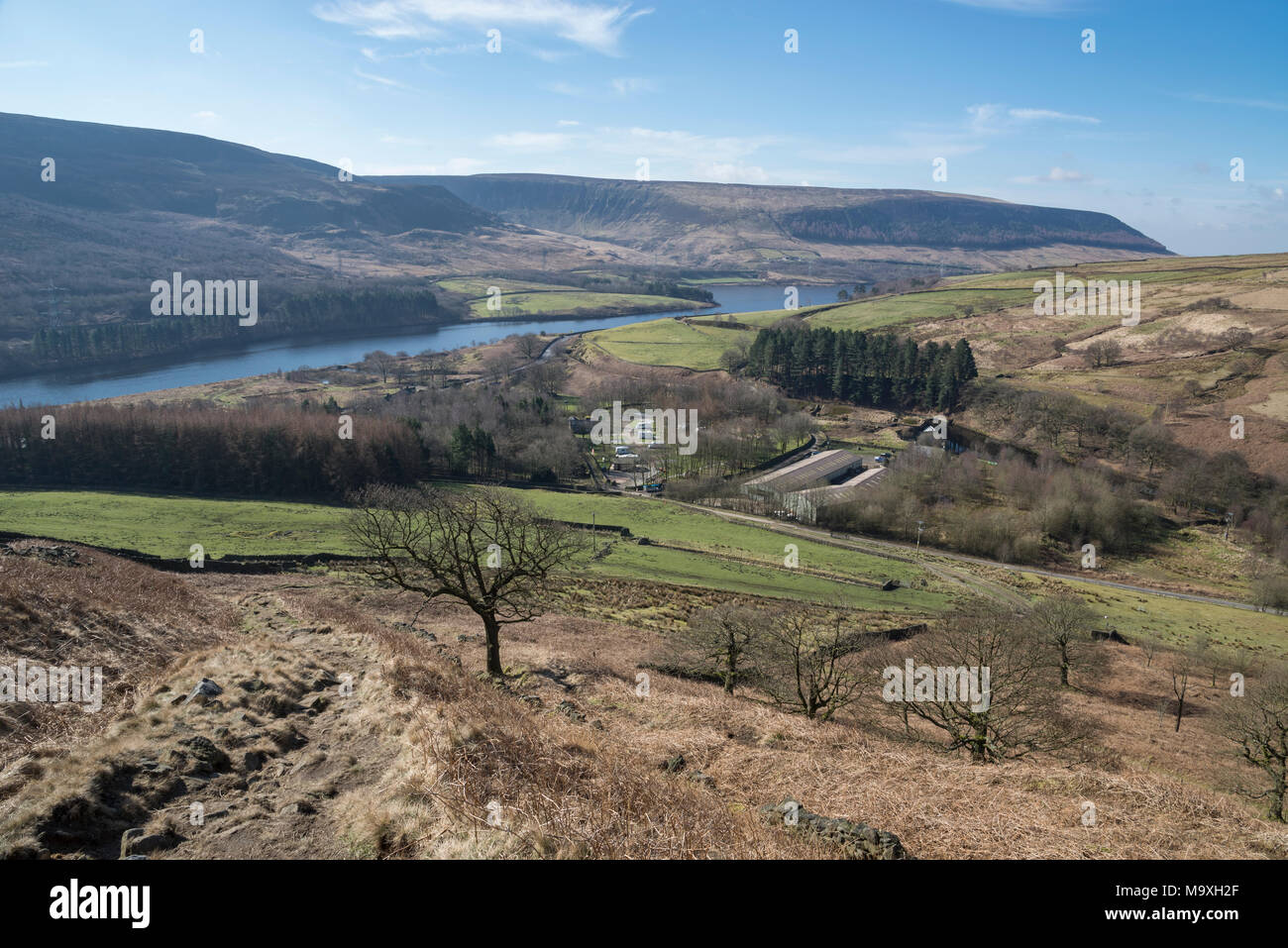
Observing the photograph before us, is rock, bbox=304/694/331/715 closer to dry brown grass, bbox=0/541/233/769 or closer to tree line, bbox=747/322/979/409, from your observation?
dry brown grass, bbox=0/541/233/769

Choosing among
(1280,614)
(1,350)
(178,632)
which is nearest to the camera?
(178,632)

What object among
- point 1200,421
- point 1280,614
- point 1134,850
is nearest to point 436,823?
point 1134,850

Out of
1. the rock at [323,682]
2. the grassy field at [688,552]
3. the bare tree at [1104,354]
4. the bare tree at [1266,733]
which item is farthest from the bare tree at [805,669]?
the bare tree at [1104,354]

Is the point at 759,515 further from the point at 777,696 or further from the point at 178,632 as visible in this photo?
the point at 178,632

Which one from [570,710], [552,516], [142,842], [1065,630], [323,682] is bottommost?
[1065,630]

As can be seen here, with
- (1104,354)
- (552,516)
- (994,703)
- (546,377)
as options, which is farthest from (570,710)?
(1104,354)

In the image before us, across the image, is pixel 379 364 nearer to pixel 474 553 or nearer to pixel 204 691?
pixel 474 553
